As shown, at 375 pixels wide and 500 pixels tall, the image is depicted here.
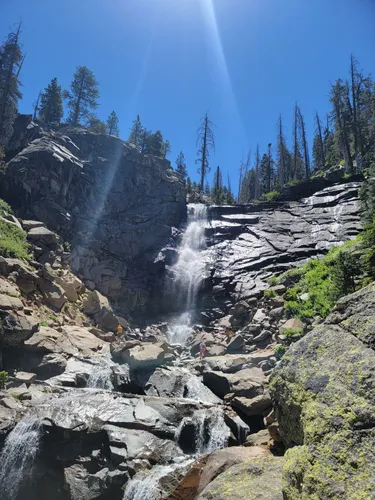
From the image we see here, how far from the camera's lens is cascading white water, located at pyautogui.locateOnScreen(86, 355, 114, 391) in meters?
14.5

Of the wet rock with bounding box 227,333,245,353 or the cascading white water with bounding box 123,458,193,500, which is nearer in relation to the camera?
the cascading white water with bounding box 123,458,193,500

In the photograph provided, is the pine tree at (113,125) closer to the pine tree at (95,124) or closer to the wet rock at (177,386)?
the pine tree at (95,124)

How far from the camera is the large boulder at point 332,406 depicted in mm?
3467

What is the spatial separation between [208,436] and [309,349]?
6.77 metres

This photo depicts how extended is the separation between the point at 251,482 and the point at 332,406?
189 cm

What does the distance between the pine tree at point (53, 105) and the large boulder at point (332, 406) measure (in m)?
60.5

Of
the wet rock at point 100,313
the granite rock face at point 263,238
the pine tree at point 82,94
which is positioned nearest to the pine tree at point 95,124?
the pine tree at point 82,94

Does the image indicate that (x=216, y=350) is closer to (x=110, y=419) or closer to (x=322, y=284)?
(x=322, y=284)

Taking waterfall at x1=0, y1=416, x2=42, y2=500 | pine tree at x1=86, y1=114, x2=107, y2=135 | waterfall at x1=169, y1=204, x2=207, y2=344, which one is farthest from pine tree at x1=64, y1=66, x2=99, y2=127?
waterfall at x1=0, y1=416, x2=42, y2=500

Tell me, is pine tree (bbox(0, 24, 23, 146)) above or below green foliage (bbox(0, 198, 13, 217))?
above

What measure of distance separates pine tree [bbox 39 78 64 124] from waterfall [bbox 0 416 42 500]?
183ft

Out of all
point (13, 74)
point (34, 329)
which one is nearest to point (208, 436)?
point (34, 329)

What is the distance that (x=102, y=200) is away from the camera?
36781 mm

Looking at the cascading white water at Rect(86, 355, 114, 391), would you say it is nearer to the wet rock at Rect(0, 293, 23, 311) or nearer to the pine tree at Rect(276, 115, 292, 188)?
the wet rock at Rect(0, 293, 23, 311)
